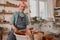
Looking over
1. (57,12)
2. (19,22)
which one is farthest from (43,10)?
(19,22)

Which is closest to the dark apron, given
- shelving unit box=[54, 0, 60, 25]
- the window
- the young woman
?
the young woman

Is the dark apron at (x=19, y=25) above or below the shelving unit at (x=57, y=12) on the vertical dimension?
below

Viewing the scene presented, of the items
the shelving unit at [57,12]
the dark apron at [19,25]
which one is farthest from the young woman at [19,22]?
the shelving unit at [57,12]

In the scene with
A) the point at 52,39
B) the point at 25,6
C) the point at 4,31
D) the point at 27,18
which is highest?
the point at 25,6

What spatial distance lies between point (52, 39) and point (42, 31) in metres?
0.22

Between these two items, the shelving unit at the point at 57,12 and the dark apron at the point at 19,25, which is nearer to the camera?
the dark apron at the point at 19,25

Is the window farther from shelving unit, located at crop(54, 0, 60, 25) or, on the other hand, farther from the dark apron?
the dark apron

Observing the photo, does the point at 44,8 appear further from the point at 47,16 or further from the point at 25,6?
the point at 25,6

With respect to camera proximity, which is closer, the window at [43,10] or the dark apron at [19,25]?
the dark apron at [19,25]

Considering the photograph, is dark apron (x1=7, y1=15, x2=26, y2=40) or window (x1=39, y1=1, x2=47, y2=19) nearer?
dark apron (x1=7, y1=15, x2=26, y2=40)

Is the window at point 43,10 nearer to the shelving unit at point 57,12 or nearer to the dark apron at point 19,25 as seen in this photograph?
the shelving unit at point 57,12

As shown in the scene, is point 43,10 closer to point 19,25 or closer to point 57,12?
point 57,12

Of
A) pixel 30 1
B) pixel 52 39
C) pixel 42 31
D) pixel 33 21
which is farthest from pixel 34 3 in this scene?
pixel 52 39

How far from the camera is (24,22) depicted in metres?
2.46
